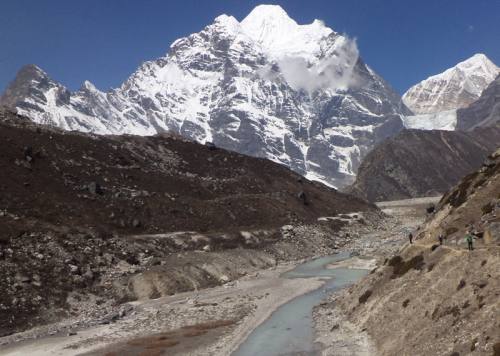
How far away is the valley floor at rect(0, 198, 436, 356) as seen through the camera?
59.3 m

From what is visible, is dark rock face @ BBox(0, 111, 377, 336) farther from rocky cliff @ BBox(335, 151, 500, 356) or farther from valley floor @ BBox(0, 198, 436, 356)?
rocky cliff @ BBox(335, 151, 500, 356)

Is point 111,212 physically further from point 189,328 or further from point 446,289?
point 446,289

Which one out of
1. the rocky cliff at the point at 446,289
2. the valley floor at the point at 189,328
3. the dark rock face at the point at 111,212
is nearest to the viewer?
the rocky cliff at the point at 446,289

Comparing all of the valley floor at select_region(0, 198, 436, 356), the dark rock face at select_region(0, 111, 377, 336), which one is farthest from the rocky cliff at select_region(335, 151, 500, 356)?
the dark rock face at select_region(0, 111, 377, 336)

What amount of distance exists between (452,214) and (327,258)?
6426 centimetres

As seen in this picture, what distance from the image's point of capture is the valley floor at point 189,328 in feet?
194

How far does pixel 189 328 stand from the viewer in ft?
229

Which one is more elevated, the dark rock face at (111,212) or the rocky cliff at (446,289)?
the dark rock face at (111,212)

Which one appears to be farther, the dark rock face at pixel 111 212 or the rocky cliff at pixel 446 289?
the dark rock face at pixel 111 212

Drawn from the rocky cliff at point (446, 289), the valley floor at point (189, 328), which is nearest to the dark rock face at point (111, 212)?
the valley floor at point (189, 328)

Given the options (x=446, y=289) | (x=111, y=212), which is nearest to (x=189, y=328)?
(x=446, y=289)

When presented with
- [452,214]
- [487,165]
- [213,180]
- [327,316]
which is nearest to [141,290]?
[327,316]

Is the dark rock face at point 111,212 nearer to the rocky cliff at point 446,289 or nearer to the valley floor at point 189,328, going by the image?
the valley floor at point 189,328

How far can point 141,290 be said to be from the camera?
301ft
